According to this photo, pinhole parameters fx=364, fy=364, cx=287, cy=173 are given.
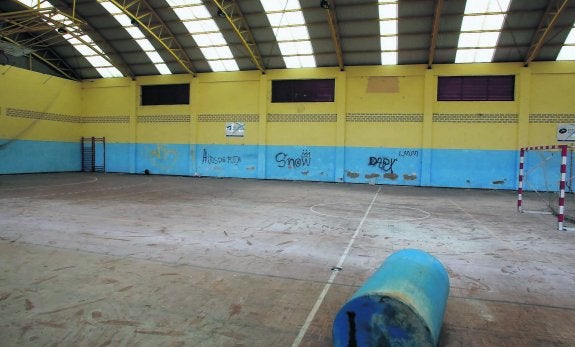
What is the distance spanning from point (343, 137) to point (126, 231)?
677 inches

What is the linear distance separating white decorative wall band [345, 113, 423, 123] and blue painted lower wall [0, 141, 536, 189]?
1.75 metres

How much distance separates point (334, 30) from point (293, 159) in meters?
8.39

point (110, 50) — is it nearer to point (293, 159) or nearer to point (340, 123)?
point (293, 159)

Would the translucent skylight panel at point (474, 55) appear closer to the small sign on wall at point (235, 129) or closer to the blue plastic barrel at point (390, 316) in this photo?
the small sign on wall at point (235, 129)

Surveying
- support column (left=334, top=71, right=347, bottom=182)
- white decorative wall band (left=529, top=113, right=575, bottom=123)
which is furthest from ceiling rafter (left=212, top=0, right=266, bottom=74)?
white decorative wall band (left=529, top=113, right=575, bottom=123)

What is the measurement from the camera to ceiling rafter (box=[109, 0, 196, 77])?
1979cm

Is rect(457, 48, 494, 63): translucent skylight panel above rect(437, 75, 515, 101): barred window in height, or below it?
above

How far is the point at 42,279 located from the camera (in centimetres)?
470

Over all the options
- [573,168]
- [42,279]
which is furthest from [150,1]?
[573,168]

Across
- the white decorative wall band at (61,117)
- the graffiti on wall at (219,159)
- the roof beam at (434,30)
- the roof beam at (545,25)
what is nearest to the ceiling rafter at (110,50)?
the white decorative wall band at (61,117)

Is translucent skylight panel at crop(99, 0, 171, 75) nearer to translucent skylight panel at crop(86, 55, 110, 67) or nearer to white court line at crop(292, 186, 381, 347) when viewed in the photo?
translucent skylight panel at crop(86, 55, 110, 67)

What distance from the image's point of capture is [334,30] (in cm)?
1914

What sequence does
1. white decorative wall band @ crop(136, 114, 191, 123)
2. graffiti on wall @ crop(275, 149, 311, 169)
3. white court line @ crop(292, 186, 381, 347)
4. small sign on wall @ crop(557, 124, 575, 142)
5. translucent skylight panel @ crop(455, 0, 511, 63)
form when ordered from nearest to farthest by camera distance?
white court line @ crop(292, 186, 381, 347), translucent skylight panel @ crop(455, 0, 511, 63), small sign on wall @ crop(557, 124, 575, 142), graffiti on wall @ crop(275, 149, 311, 169), white decorative wall band @ crop(136, 114, 191, 123)

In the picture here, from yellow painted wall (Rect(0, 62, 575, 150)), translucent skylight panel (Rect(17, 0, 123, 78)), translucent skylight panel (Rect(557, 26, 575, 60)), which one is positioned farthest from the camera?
translucent skylight panel (Rect(17, 0, 123, 78))
